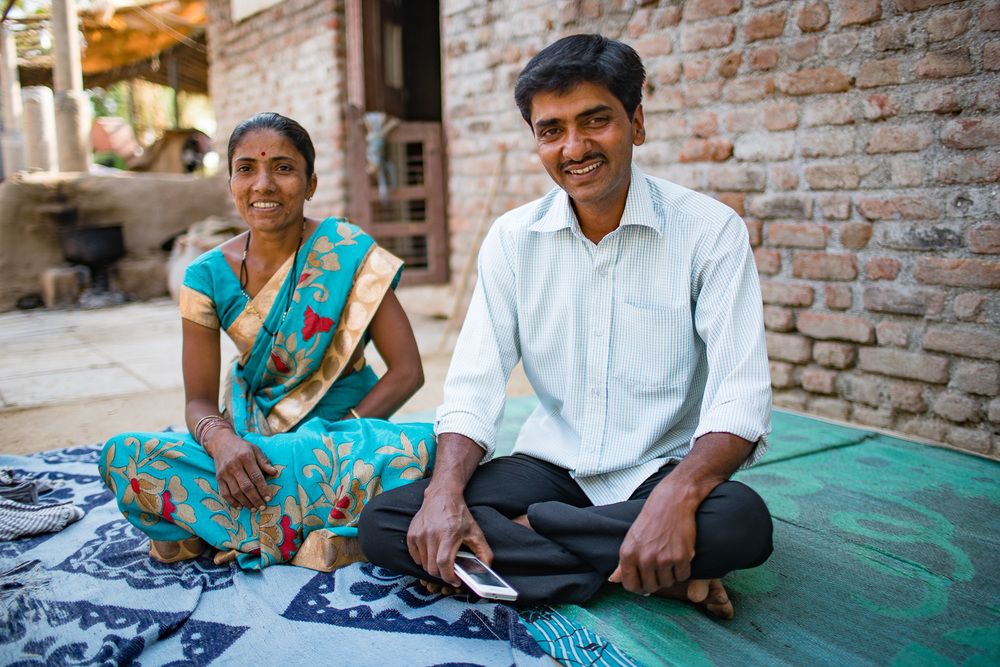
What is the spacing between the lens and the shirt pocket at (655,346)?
1683 mm

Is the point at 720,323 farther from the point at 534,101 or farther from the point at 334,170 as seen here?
the point at 334,170

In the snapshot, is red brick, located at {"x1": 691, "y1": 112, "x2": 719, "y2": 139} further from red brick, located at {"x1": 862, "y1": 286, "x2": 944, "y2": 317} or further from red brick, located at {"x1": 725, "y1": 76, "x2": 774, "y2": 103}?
red brick, located at {"x1": 862, "y1": 286, "x2": 944, "y2": 317}

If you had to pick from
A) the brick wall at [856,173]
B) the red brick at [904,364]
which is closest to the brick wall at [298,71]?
the brick wall at [856,173]

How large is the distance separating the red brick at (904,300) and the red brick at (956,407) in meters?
0.31

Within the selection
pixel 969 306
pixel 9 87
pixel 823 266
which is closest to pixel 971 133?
pixel 969 306

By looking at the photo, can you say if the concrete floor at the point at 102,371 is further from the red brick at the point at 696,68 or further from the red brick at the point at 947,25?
the red brick at the point at 947,25

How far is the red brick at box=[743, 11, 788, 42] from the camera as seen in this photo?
2.99 meters

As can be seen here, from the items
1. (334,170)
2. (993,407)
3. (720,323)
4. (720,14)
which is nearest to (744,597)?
(720,323)

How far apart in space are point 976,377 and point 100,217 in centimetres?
735

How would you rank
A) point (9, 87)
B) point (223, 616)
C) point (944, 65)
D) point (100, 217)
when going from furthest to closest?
1. point (9, 87)
2. point (100, 217)
3. point (944, 65)
4. point (223, 616)

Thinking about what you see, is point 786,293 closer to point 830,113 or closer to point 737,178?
point 737,178

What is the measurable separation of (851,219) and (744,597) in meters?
1.84

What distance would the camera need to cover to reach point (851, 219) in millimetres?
2871

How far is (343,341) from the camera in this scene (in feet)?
6.98
